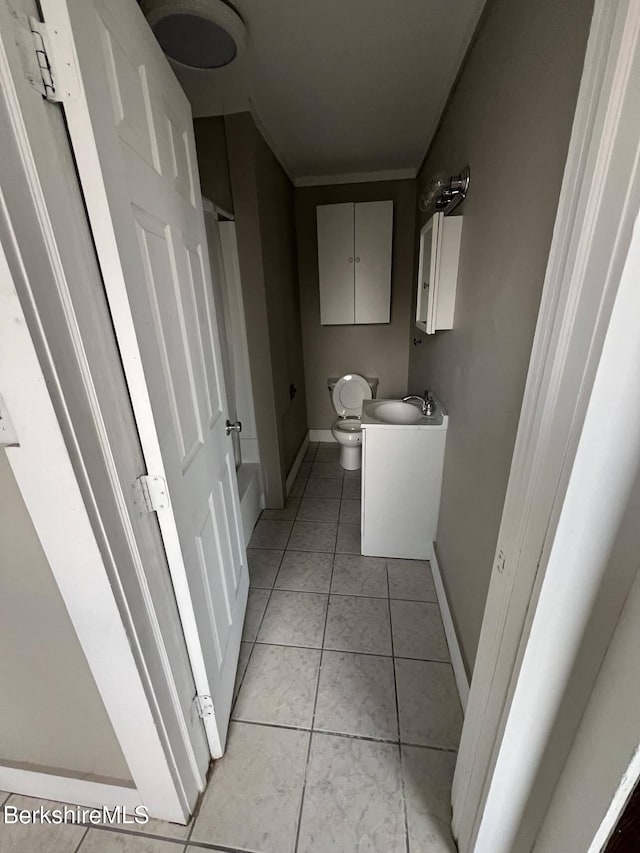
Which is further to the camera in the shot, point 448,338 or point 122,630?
point 448,338

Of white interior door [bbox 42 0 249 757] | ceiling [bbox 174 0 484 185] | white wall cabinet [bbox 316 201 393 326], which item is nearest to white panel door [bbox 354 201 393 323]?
white wall cabinet [bbox 316 201 393 326]

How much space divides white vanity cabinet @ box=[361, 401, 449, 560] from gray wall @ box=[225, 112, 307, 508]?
0.71 m

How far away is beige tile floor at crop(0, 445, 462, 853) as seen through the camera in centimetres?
100

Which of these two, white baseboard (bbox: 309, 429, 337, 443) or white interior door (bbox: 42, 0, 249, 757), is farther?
white baseboard (bbox: 309, 429, 337, 443)

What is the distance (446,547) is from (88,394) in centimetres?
164

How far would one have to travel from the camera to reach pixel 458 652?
4.54 feet

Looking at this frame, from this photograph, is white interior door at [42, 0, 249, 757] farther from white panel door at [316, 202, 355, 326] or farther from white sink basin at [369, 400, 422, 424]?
white panel door at [316, 202, 355, 326]

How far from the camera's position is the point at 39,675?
88cm

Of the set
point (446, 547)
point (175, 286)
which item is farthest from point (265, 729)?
point (175, 286)

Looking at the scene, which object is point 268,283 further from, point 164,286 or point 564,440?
point 564,440

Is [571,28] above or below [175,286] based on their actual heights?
above

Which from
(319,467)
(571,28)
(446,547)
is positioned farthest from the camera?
(319,467)

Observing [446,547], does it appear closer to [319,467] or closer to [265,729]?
[265,729]

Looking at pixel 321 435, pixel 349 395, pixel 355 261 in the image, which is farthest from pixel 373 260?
pixel 321 435
